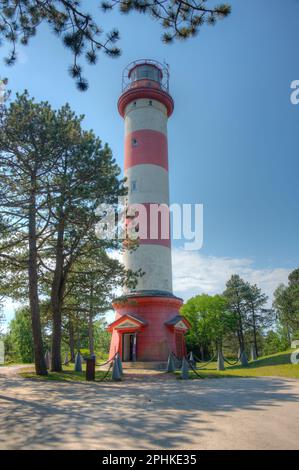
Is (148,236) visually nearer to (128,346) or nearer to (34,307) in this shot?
(128,346)

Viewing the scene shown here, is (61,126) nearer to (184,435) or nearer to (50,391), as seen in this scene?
(50,391)

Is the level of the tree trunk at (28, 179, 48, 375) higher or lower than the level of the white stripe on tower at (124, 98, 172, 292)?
lower

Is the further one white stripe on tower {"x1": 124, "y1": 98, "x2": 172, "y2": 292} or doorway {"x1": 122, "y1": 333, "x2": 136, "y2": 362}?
white stripe on tower {"x1": 124, "y1": 98, "x2": 172, "y2": 292}

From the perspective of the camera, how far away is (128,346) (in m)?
22.5

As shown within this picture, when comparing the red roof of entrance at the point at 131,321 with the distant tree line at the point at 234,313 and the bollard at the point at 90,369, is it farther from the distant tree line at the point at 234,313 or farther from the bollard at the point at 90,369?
the distant tree line at the point at 234,313

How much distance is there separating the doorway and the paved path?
10511 mm

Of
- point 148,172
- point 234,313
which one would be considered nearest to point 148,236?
point 148,172

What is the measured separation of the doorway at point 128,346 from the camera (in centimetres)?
2182

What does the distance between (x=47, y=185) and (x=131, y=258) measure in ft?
33.6

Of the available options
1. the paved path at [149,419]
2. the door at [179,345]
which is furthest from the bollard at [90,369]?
the door at [179,345]

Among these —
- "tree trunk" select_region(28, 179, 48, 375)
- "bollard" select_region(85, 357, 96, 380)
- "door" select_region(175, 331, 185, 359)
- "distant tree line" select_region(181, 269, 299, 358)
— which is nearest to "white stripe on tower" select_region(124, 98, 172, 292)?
"door" select_region(175, 331, 185, 359)

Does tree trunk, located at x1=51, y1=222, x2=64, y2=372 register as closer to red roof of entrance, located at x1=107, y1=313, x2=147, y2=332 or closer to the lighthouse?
the lighthouse

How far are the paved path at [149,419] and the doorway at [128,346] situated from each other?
10.5 meters

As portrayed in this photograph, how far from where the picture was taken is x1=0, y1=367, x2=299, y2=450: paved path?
5.34 m
